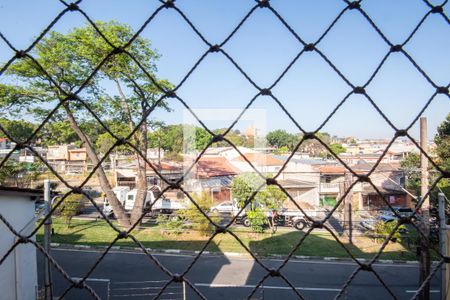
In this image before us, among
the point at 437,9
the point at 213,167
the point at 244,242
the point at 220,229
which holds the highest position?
the point at 437,9

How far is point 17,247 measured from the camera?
→ 3.43 meters

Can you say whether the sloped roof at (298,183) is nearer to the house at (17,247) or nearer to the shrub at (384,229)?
the shrub at (384,229)

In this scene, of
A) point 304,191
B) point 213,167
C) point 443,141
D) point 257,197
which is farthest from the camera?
point 304,191

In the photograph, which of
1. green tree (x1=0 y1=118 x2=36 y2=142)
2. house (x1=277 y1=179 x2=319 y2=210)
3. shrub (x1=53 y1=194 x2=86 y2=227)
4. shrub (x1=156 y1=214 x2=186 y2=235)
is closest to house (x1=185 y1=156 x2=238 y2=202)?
shrub (x1=156 y1=214 x2=186 y2=235)

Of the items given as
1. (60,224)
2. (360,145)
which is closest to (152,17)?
(60,224)

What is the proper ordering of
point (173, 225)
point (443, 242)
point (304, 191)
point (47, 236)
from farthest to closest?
point (304, 191) < point (173, 225) < point (47, 236) < point (443, 242)

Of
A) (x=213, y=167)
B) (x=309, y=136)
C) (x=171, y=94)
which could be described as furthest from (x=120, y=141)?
(x=213, y=167)

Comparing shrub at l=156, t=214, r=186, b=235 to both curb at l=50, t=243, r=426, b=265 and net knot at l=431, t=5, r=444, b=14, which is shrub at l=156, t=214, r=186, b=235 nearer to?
curb at l=50, t=243, r=426, b=265

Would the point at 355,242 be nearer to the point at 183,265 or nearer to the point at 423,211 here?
the point at 423,211

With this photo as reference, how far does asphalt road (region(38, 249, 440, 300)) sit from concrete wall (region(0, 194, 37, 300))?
1.32 m

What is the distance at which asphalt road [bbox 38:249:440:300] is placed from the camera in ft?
17.0

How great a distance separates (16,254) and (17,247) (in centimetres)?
7

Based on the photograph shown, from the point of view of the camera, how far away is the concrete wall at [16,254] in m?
3.21

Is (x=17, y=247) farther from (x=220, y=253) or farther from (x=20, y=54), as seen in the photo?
(x=220, y=253)
